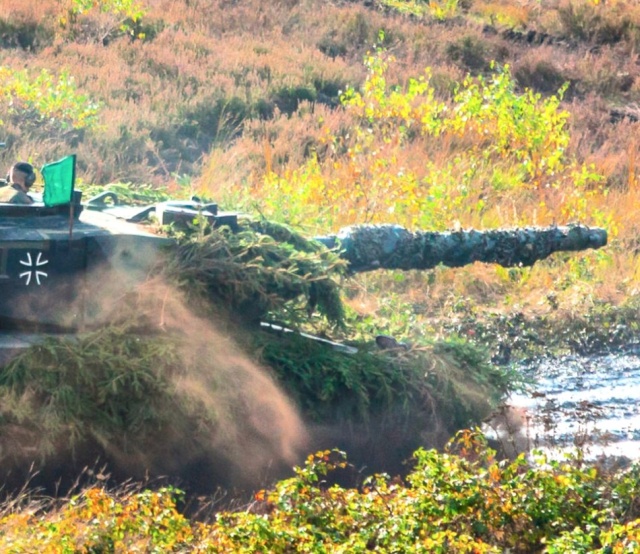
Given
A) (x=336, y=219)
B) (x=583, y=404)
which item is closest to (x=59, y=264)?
(x=583, y=404)

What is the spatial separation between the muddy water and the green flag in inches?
106

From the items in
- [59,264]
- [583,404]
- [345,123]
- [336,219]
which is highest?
[59,264]

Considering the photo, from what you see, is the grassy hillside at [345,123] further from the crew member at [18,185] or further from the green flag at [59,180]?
the green flag at [59,180]

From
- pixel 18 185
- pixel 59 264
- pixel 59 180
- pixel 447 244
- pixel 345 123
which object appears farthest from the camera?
pixel 345 123

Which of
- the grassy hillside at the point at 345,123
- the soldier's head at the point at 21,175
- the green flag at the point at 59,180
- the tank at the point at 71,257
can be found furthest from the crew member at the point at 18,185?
the grassy hillside at the point at 345,123

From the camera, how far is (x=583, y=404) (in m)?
6.50

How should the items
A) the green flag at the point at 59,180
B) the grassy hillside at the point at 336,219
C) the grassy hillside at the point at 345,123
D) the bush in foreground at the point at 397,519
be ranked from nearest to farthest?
the bush in foreground at the point at 397,519 → the grassy hillside at the point at 336,219 → the green flag at the point at 59,180 → the grassy hillside at the point at 345,123

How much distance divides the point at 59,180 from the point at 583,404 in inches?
119

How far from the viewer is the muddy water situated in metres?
7.20

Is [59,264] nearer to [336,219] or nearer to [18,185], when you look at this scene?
[18,185]

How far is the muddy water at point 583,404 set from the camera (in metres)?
7.20

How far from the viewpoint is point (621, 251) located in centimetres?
1276

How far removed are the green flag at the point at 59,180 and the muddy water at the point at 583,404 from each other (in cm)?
269

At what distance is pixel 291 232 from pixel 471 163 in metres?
7.12
